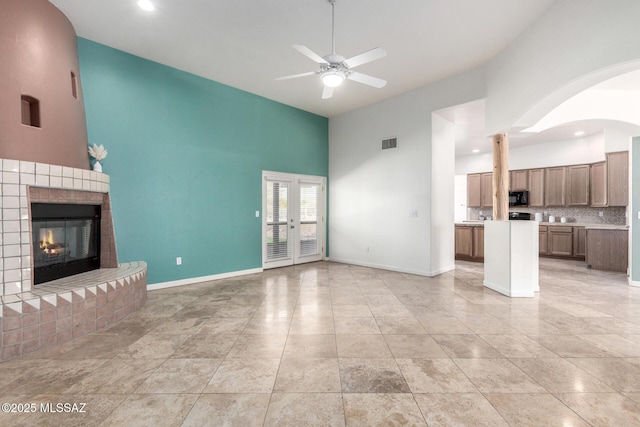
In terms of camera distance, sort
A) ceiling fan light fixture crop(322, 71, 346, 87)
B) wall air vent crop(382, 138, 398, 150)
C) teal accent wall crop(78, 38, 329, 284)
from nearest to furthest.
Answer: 1. ceiling fan light fixture crop(322, 71, 346, 87)
2. teal accent wall crop(78, 38, 329, 284)
3. wall air vent crop(382, 138, 398, 150)

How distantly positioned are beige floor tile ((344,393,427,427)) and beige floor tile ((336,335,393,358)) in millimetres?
551

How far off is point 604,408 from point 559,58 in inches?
133

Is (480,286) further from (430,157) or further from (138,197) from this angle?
(138,197)

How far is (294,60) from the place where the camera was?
4484 mm

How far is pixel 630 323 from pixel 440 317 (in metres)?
2.01

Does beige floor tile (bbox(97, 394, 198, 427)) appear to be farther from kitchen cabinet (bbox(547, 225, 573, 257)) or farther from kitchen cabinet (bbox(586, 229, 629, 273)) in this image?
kitchen cabinet (bbox(547, 225, 573, 257))

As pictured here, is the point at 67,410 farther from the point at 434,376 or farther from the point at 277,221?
the point at 277,221

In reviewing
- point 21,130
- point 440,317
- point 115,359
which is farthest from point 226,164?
point 440,317

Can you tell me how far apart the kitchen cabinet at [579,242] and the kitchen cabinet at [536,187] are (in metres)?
1.09

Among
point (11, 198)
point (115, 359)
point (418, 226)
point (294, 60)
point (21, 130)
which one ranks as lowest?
point (115, 359)

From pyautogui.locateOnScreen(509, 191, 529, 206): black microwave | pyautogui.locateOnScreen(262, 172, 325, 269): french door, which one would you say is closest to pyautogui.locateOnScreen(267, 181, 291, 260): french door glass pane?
pyautogui.locateOnScreen(262, 172, 325, 269): french door

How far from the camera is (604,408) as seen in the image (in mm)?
1808

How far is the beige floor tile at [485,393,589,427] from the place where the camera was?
1.68m

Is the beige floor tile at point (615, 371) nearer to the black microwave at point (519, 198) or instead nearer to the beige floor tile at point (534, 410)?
the beige floor tile at point (534, 410)
